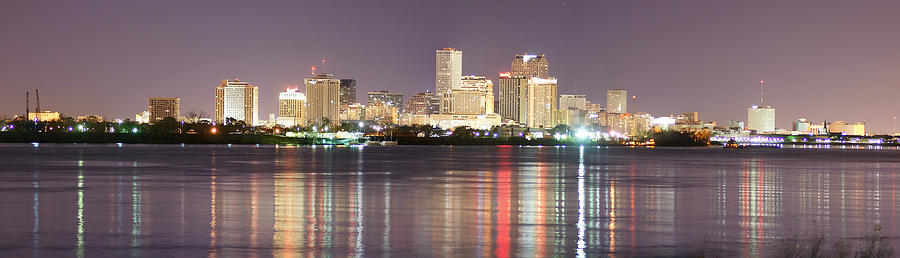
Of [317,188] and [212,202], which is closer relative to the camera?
[212,202]

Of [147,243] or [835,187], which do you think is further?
[835,187]

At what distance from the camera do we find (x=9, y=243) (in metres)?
20.0

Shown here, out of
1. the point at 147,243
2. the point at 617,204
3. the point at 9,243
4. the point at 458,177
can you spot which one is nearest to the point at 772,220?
the point at 617,204

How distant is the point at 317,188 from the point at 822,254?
2465 cm

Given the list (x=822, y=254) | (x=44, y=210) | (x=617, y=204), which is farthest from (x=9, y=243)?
(x=617, y=204)

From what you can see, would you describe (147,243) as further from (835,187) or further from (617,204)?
(835,187)

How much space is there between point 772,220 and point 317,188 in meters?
19.9

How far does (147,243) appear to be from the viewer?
20.3m

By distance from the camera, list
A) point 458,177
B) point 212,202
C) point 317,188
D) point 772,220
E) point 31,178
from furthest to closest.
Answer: point 458,177 < point 31,178 < point 317,188 < point 212,202 < point 772,220

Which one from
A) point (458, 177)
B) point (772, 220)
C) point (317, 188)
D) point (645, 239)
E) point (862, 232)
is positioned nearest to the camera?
point (645, 239)

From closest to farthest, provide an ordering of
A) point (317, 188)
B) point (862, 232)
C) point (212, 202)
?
point (862, 232)
point (212, 202)
point (317, 188)

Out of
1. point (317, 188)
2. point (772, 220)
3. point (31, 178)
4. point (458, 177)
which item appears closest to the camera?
point (772, 220)

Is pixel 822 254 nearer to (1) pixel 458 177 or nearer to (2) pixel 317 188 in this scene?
(2) pixel 317 188

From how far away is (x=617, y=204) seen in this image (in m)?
32.6
